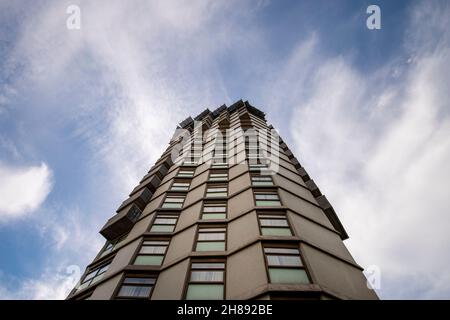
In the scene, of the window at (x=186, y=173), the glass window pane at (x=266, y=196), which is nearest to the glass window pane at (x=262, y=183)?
the glass window pane at (x=266, y=196)

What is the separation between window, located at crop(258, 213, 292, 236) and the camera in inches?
419

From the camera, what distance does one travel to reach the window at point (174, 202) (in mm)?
15558

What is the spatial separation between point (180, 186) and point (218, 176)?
2712 millimetres

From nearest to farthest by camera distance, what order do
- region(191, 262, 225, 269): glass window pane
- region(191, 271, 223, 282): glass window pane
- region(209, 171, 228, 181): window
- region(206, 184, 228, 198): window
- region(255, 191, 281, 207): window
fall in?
1. region(191, 271, 223, 282): glass window pane
2. region(191, 262, 225, 269): glass window pane
3. region(255, 191, 281, 207): window
4. region(206, 184, 228, 198): window
5. region(209, 171, 228, 181): window

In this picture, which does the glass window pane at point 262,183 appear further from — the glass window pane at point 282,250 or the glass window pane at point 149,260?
the glass window pane at point 149,260

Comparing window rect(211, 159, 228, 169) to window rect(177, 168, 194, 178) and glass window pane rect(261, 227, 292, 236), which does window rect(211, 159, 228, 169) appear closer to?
window rect(177, 168, 194, 178)

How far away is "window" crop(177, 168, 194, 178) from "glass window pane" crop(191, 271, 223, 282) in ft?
33.7

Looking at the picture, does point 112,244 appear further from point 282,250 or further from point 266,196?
point 282,250

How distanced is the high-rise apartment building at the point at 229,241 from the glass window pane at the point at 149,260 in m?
0.04

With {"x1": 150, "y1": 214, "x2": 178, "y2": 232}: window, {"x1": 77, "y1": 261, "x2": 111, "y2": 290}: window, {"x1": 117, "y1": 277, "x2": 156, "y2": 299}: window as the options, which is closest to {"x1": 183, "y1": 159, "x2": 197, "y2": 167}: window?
{"x1": 150, "y1": 214, "x2": 178, "y2": 232}: window

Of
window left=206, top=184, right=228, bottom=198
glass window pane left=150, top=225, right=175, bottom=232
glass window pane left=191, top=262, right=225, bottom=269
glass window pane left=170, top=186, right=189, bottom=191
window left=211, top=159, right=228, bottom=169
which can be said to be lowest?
glass window pane left=191, top=262, right=225, bottom=269

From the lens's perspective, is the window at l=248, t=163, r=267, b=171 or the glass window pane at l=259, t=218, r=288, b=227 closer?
the glass window pane at l=259, t=218, r=288, b=227

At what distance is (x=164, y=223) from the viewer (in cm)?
1392

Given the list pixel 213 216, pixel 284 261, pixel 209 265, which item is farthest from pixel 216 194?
pixel 284 261
